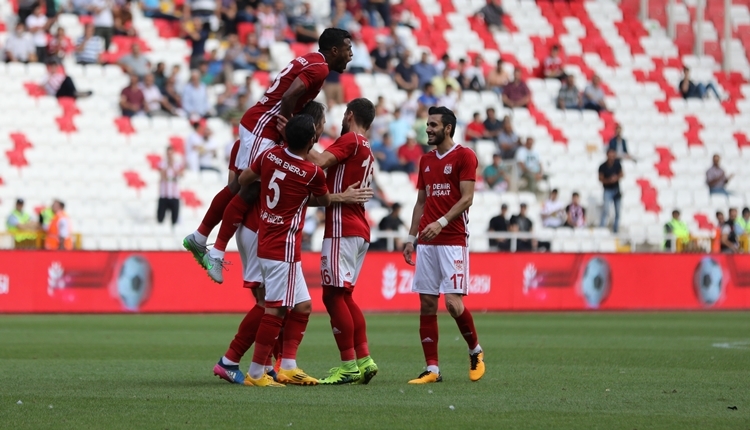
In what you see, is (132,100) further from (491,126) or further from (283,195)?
(283,195)

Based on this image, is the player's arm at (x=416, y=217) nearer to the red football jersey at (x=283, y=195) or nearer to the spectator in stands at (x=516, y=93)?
the red football jersey at (x=283, y=195)

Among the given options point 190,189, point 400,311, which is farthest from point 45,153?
point 400,311

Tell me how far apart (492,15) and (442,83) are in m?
5.27

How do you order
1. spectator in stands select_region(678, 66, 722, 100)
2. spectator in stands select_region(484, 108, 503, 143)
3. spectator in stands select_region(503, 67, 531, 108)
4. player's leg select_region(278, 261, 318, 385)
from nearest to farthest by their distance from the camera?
1. player's leg select_region(278, 261, 318, 385)
2. spectator in stands select_region(484, 108, 503, 143)
3. spectator in stands select_region(503, 67, 531, 108)
4. spectator in stands select_region(678, 66, 722, 100)

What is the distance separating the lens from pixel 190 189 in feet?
77.4

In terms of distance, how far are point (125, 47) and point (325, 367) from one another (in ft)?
54.0

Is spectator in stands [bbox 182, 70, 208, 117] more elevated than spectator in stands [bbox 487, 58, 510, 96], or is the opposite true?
spectator in stands [bbox 487, 58, 510, 96]

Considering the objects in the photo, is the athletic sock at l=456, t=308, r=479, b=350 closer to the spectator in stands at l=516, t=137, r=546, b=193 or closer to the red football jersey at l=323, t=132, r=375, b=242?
the red football jersey at l=323, t=132, r=375, b=242

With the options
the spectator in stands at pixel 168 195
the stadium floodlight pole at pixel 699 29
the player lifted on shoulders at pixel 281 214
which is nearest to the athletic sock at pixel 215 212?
the player lifted on shoulders at pixel 281 214

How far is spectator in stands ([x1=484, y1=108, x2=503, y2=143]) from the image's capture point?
27391 mm

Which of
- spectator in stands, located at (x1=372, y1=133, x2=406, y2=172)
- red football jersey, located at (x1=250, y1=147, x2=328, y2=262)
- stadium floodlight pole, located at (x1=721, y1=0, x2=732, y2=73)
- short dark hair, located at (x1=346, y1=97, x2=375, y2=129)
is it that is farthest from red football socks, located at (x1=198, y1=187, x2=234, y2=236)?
stadium floodlight pole, located at (x1=721, y1=0, x2=732, y2=73)

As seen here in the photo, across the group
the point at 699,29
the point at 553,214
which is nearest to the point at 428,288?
the point at 553,214

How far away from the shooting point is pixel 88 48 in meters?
25.5

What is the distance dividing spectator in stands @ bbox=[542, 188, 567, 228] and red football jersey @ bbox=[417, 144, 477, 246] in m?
15.2
